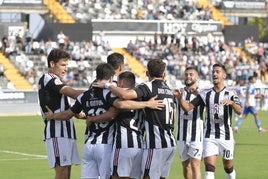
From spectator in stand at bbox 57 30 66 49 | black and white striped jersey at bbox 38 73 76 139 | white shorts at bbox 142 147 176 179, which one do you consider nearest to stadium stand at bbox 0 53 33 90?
spectator in stand at bbox 57 30 66 49

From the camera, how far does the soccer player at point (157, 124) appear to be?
11680mm

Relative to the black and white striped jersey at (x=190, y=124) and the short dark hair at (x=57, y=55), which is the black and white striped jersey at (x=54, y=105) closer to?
the short dark hair at (x=57, y=55)

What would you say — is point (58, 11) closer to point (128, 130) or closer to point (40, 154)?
point (40, 154)

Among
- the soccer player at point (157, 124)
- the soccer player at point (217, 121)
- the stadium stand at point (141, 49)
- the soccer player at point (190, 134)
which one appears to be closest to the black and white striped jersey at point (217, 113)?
the soccer player at point (217, 121)

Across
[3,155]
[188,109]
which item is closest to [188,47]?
[3,155]

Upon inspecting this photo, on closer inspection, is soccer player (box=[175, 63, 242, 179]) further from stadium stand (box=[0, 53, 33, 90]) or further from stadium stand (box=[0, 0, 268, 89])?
stadium stand (box=[0, 53, 33, 90])

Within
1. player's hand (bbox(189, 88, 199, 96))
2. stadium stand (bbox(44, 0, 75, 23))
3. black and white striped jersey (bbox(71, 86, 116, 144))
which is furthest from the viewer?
stadium stand (bbox(44, 0, 75, 23))

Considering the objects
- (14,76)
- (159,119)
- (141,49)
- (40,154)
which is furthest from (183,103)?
(141,49)

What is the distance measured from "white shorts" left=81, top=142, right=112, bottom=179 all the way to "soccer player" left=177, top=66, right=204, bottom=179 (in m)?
3.08

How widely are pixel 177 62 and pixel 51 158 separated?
38.6 m

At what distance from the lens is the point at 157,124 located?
11781 mm

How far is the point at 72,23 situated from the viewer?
171 ft

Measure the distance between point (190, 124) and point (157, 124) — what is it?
128 inches

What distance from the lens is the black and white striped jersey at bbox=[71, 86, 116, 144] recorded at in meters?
11.6
